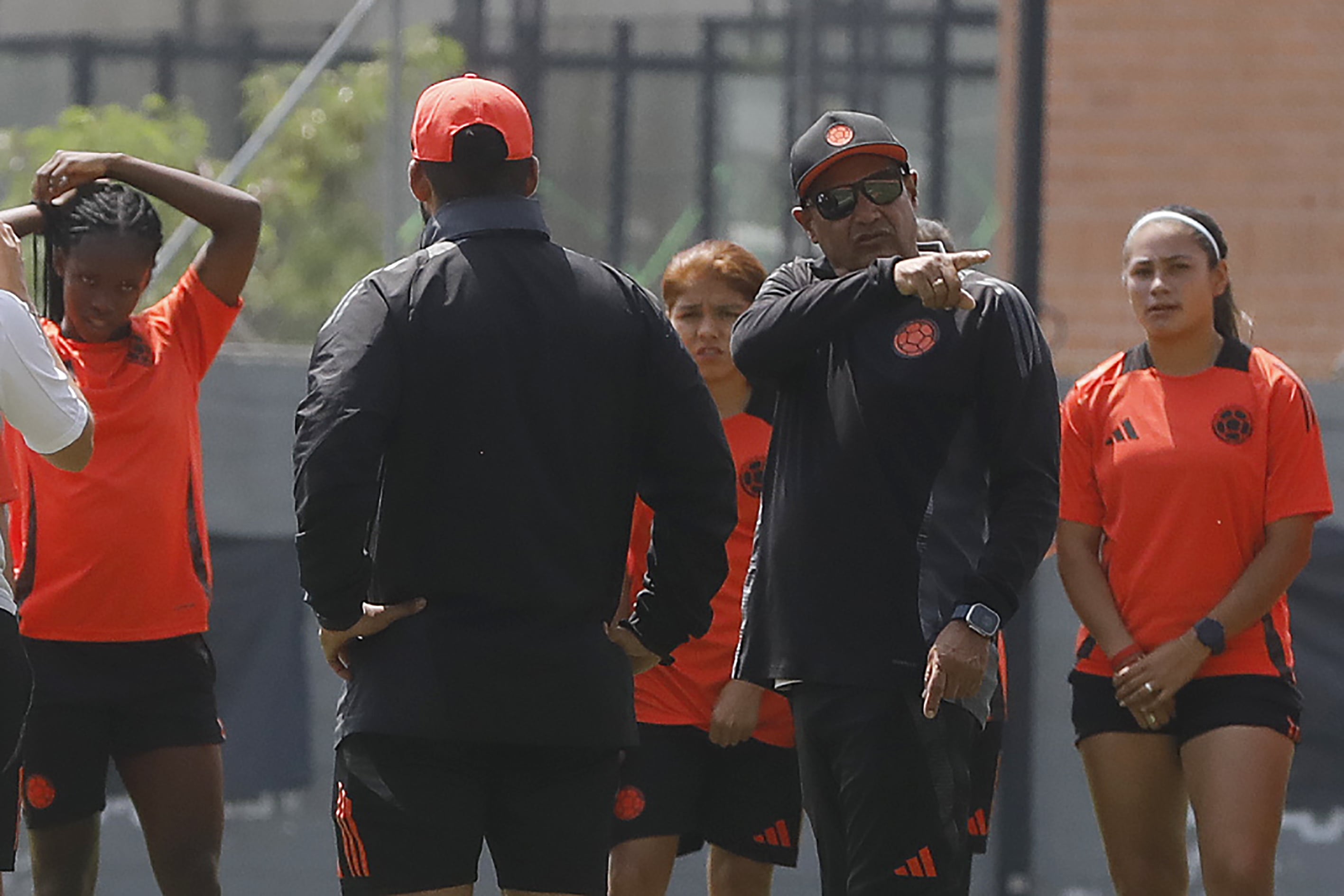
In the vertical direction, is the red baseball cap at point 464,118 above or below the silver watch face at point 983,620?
above

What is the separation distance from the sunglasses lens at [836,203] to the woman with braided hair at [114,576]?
1.42m

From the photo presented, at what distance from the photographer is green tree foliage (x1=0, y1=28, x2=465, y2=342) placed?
5.95 m

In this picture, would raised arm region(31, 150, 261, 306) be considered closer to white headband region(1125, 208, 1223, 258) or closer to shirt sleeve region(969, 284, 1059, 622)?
shirt sleeve region(969, 284, 1059, 622)

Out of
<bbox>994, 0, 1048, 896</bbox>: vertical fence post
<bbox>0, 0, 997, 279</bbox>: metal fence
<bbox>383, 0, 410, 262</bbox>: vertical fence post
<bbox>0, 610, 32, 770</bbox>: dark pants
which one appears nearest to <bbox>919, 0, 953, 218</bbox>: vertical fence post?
<bbox>0, 0, 997, 279</bbox>: metal fence

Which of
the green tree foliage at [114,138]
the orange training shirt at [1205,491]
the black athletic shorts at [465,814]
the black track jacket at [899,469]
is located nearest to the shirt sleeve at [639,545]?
the black track jacket at [899,469]

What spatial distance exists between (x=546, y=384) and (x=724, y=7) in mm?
3341

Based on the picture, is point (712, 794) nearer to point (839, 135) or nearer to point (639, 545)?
point (639, 545)

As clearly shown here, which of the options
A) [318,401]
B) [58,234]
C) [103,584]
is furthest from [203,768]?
[318,401]

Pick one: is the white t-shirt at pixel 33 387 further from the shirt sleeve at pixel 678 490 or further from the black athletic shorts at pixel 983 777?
the black athletic shorts at pixel 983 777

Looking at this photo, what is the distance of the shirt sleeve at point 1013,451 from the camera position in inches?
129

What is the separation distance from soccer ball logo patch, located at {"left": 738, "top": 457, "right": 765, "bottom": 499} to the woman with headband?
684 mm

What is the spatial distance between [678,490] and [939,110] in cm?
317

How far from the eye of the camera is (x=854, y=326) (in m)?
3.42

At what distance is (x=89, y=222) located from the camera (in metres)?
4.12
